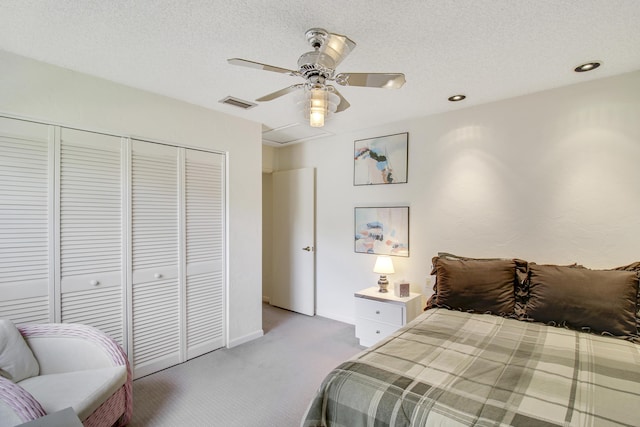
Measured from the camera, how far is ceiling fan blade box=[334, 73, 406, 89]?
1.54 metres

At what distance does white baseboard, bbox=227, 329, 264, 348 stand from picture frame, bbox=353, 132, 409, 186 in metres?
2.08

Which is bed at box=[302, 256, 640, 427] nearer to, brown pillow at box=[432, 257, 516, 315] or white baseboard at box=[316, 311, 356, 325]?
brown pillow at box=[432, 257, 516, 315]

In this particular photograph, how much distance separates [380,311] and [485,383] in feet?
5.54

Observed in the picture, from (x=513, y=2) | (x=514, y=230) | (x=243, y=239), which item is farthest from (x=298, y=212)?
(x=513, y=2)

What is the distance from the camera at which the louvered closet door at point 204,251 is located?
2941mm

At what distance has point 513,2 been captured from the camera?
1.51 metres

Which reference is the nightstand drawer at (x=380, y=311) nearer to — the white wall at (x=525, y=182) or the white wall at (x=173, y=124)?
the white wall at (x=525, y=182)

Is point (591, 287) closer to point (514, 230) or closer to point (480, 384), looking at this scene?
point (514, 230)

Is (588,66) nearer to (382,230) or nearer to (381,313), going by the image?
(382,230)

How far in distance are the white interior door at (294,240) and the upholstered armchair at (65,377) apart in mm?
2501

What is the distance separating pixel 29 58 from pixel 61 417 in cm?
231

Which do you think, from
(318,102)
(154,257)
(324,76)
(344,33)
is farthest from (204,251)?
(344,33)

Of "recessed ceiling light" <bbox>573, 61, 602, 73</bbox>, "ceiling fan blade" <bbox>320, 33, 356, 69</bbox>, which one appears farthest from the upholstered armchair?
"recessed ceiling light" <bbox>573, 61, 602, 73</bbox>

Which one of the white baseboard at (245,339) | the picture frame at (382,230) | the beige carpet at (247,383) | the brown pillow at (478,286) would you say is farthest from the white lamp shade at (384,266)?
the white baseboard at (245,339)
